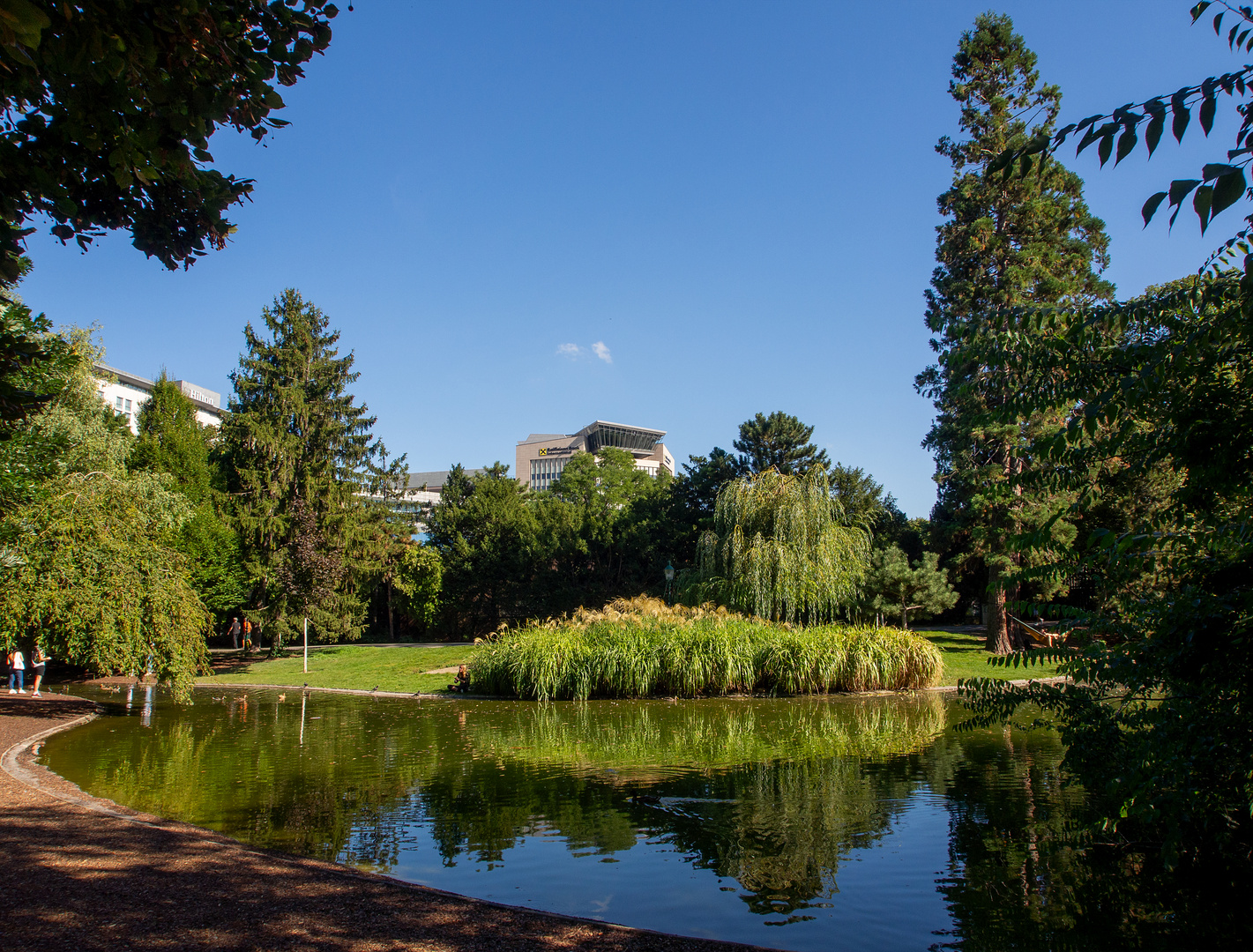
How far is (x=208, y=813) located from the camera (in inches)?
341

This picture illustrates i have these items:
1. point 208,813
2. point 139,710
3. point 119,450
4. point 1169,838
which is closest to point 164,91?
point 1169,838

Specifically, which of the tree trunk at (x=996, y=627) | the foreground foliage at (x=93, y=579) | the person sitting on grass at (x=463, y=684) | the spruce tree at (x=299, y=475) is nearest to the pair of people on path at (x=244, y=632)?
the spruce tree at (x=299, y=475)

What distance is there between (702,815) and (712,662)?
10612 mm

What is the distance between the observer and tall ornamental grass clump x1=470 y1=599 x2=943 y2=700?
61.6 ft

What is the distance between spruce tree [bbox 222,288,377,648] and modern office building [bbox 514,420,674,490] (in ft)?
292

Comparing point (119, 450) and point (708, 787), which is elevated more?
point (119, 450)

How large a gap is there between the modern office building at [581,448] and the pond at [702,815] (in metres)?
111

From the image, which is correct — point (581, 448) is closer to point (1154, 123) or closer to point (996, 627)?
point (996, 627)

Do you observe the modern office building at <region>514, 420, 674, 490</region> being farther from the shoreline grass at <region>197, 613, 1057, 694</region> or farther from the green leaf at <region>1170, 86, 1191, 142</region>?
the green leaf at <region>1170, 86, 1191, 142</region>

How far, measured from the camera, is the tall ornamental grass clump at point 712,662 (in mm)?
18766

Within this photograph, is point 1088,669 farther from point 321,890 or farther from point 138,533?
point 138,533

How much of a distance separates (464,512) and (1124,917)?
4197 centimetres

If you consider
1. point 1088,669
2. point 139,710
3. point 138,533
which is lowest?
point 139,710

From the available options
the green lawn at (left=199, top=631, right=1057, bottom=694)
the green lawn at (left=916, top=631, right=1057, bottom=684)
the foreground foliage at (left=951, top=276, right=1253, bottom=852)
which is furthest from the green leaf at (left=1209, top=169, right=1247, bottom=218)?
the green lawn at (left=199, top=631, right=1057, bottom=694)
